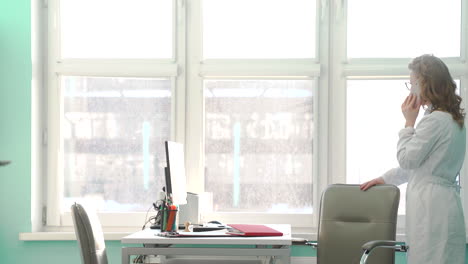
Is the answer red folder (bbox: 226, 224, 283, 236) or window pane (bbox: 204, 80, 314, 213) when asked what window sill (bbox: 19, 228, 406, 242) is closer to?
window pane (bbox: 204, 80, 314, 213)

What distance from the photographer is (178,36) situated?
4.33 meters

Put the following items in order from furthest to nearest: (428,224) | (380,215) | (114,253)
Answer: (114,253), (380,215), (428,224)

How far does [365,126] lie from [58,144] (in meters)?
2.11

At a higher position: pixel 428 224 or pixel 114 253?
pixel 428 224

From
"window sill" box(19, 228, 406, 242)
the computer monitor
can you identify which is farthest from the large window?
the computer monitor

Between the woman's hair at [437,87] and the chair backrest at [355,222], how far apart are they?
648mm

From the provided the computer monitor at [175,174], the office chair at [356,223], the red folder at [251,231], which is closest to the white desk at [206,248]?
the red folder at [251,231]

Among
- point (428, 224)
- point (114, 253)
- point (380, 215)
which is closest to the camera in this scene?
point (428, 224)

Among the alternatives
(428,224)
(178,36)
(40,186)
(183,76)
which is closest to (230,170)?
(183,76)

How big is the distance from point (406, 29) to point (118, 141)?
6.93 feet

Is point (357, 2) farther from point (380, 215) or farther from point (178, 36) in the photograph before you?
point (380, 215)

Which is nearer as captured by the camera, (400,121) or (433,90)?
(433,90)

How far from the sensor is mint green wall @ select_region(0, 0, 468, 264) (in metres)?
4.19

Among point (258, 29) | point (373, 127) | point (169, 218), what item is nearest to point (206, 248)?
point (169, 218)
